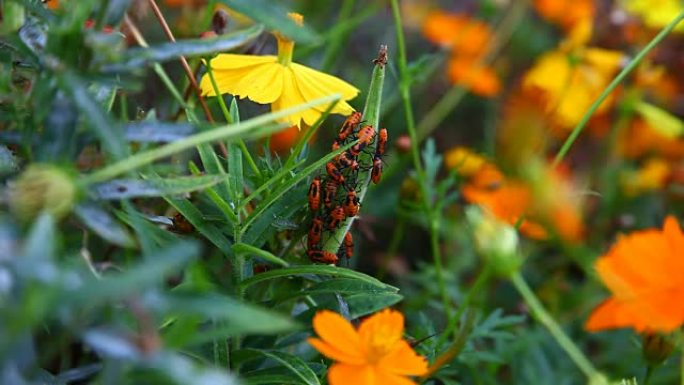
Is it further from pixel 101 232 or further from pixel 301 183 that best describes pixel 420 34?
pixel 101 232

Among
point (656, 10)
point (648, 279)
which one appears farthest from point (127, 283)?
point (656, 10)

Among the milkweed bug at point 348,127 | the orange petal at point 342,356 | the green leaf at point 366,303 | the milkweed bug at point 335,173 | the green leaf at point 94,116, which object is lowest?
the green leaf at point 366,303

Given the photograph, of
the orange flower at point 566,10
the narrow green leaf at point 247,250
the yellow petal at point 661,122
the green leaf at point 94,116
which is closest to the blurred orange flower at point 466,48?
the orange flower at point 566,10

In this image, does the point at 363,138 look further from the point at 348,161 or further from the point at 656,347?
the point at 656,347

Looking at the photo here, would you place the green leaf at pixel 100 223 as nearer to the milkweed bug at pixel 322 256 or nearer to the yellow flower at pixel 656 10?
the milkweed bug at pixel 322 256

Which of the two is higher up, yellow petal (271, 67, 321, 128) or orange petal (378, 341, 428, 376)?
yellow petal (271, 67, 321, 128)

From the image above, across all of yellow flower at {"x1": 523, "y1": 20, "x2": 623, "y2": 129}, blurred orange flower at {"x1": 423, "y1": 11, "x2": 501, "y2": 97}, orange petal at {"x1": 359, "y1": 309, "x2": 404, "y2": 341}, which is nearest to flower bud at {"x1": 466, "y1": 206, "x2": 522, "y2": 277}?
orange petal at {"x1": 359, "y1": 309, "x2": 404, "y2": 341}

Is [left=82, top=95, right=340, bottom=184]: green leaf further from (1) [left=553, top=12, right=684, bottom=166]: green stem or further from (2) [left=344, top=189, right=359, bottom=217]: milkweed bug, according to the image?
(1) [left=553, top=12, right=684, bottom=166]: green stem
